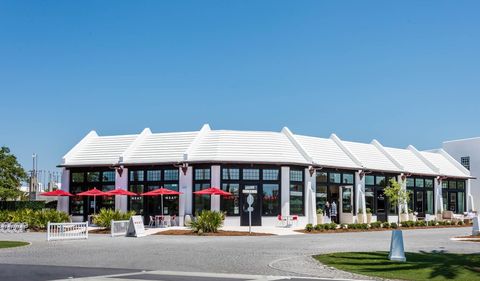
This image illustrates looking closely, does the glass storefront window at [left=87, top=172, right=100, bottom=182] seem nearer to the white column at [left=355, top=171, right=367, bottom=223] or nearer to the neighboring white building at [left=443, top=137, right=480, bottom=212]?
the white column at [left=355, top=171, right=367, bottom=223]

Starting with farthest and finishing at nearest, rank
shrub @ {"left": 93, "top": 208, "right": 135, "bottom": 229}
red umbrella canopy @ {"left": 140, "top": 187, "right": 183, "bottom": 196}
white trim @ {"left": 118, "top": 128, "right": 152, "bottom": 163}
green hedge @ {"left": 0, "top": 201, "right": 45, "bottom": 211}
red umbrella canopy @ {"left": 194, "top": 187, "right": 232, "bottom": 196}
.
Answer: green hedge @ {"left": 0, "top": 201, "right": 45, "bottom": 211} → white trim @ {"left": 118, "top": 128, "right": 152, "bottom": 163} → red umbrella canopy @ {"left": 140, "top": 187, "right": 183, "bottom": 196} → red umbrella canopy @ {"left": 194, "top": 187, "right": 232, "bottom": 196} → shrub @ {"left": 93, "top": 208, "right": 135, "bottom": 229}

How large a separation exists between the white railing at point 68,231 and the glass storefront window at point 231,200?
34.4ft

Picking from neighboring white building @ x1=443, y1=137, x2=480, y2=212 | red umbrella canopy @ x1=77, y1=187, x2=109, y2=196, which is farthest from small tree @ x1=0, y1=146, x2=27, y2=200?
A: neighboring white building @ x1=443, y1=137, x2=480, y2=212

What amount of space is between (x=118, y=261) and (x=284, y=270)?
16.8 ft

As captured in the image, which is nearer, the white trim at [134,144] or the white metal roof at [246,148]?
the white metal roof at [246,148]

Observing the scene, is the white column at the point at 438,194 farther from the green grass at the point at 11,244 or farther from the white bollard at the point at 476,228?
the green grass at the point at 11,244

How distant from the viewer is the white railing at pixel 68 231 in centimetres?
2789

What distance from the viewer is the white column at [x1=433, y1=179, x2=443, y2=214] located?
49.0 meters

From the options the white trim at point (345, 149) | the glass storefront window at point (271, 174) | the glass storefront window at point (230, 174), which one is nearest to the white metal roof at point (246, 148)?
the glass storefront window at point (271, 174)

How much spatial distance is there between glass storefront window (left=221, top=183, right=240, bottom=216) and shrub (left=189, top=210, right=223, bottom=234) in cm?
516

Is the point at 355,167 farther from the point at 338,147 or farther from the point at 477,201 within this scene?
the point at 477,201

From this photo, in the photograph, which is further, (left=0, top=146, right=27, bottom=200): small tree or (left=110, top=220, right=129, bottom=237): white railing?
(left=0, top=146, right=27, bottom=200): small tree

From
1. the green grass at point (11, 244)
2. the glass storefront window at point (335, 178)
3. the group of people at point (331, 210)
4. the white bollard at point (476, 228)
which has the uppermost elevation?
the glass storefront window at point (335, 178)

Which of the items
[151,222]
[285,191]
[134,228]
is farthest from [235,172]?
[134,228]
